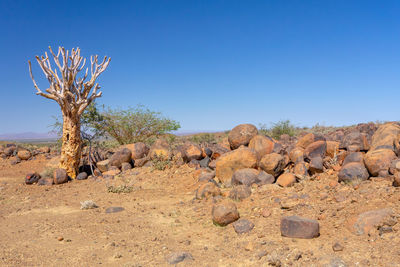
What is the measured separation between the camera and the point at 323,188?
6.79 meters

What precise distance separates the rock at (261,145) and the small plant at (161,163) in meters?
3.38

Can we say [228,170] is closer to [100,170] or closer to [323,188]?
[323,188]

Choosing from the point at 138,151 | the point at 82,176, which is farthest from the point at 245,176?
the point at 82,176

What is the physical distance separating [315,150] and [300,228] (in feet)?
13.9

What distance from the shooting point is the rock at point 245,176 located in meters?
7.96

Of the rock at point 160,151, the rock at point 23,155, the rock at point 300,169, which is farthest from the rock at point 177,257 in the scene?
the rock at point 23,155

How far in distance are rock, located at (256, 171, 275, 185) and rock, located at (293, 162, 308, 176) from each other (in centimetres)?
65

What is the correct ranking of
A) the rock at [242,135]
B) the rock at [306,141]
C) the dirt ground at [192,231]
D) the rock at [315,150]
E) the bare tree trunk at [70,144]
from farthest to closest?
the bare tree trunk at [70,144] → the rock at [242,135] → the rock at [306,141] → the rock at [315,150] → the dirt ground at [192,231]

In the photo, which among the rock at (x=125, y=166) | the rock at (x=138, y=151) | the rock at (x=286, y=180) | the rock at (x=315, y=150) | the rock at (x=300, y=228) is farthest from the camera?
the rock at (x=138, y=151)

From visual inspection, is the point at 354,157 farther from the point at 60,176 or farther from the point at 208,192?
the point at 60,176

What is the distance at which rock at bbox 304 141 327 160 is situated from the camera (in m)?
8.52

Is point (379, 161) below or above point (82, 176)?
above

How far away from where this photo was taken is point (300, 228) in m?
4.77

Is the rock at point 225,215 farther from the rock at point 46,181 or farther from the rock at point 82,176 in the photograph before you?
the rock at point 46,181
